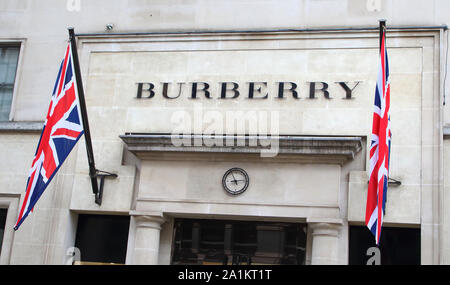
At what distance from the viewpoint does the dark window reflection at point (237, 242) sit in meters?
14.6

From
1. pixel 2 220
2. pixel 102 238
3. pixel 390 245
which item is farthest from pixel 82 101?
pixel 390 245

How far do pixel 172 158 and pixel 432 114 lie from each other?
5397 millimetres

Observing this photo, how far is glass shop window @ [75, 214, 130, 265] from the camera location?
15.2 metres

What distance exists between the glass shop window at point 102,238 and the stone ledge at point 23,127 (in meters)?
2.22

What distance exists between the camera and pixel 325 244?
13812mm

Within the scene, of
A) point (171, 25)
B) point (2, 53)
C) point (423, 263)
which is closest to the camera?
point (423, 263)

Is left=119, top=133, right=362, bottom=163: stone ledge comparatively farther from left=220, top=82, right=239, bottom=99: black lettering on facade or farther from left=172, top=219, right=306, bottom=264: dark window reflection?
left=172, top=219, right=306, bottom=264: dark window reflection

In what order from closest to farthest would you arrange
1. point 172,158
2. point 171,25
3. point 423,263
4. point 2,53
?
point 423,263 < point 172,158 < point 171,25 < point 2,53

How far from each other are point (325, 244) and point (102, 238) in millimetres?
4938

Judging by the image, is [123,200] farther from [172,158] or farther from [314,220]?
[314,220]

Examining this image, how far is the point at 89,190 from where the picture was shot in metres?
15.3

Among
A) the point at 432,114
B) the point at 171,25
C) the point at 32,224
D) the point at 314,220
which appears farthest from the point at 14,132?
the point at 432,114

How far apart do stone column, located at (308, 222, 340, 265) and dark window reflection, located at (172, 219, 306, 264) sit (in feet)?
2.14

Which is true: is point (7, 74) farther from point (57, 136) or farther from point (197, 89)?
point (197, 89)
